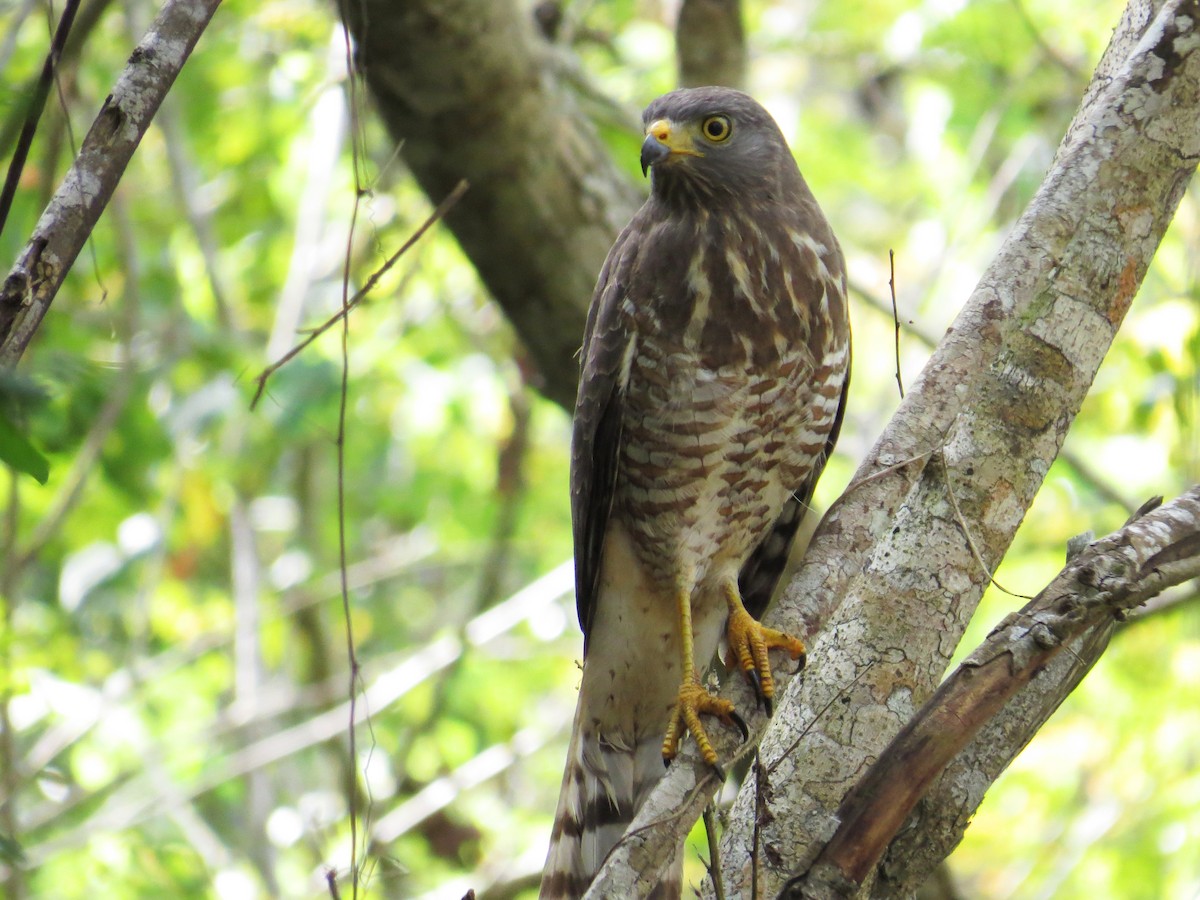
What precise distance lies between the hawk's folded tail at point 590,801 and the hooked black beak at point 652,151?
1.41m

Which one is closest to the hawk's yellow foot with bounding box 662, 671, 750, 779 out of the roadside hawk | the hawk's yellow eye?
the roadside hawk

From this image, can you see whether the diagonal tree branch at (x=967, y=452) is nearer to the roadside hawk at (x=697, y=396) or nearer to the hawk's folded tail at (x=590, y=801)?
the roadside hawk at (x=697, y=396)

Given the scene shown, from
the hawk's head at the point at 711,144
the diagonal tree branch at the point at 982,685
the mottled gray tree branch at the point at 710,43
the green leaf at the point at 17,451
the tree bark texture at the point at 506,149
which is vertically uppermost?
the mottled gray tree branch at the point at 710,43

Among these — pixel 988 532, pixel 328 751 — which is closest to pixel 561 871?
pixel 988 532

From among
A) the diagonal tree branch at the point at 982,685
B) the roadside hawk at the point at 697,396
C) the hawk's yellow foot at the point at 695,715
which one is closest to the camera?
the diagonal tree branch at the point at 982,685

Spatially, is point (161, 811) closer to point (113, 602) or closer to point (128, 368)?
point (113, 602)

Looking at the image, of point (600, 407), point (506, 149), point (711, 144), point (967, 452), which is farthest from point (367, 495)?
point (967, 452)

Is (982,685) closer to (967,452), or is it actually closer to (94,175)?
(967,452)

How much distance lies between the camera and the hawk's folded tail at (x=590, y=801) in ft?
9.79

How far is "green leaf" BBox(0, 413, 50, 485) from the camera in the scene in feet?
3.77

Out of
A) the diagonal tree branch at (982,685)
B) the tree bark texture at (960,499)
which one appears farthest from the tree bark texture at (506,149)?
the diagonal tree branch at (982,685)

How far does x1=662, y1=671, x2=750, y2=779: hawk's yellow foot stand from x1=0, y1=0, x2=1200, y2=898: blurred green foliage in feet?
4.61

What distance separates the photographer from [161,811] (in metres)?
4.63

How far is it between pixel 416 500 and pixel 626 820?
3009 millimetres
